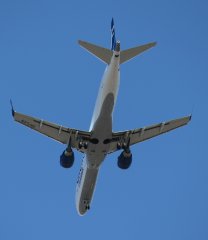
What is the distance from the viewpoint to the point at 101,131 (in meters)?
50.1

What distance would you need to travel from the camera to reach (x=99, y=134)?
5047 cm

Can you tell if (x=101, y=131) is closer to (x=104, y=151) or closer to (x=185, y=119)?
(x=104, y=151)

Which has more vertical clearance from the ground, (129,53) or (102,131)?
(129,53)

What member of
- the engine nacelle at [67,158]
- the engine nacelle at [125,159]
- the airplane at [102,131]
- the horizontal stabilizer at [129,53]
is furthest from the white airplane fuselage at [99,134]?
the engine nacelle at [67,158]

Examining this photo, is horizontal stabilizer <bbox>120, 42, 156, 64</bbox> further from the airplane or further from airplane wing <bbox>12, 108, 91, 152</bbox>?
airplane wing <bbox>12, 108, 91, 152</bbox>

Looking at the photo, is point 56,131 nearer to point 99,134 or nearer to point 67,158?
point 67,158

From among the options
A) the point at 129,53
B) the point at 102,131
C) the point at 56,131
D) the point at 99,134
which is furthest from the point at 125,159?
the point at 129,53

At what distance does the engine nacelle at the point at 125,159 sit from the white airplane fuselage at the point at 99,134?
5.06 ft

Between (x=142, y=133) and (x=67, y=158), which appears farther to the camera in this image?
(x=142, y=133)

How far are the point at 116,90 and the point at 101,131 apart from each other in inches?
184

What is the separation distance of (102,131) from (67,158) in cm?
437

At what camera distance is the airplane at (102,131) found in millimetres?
46906

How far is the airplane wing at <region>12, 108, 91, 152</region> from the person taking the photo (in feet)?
169

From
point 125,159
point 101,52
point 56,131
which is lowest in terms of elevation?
point 125,159
